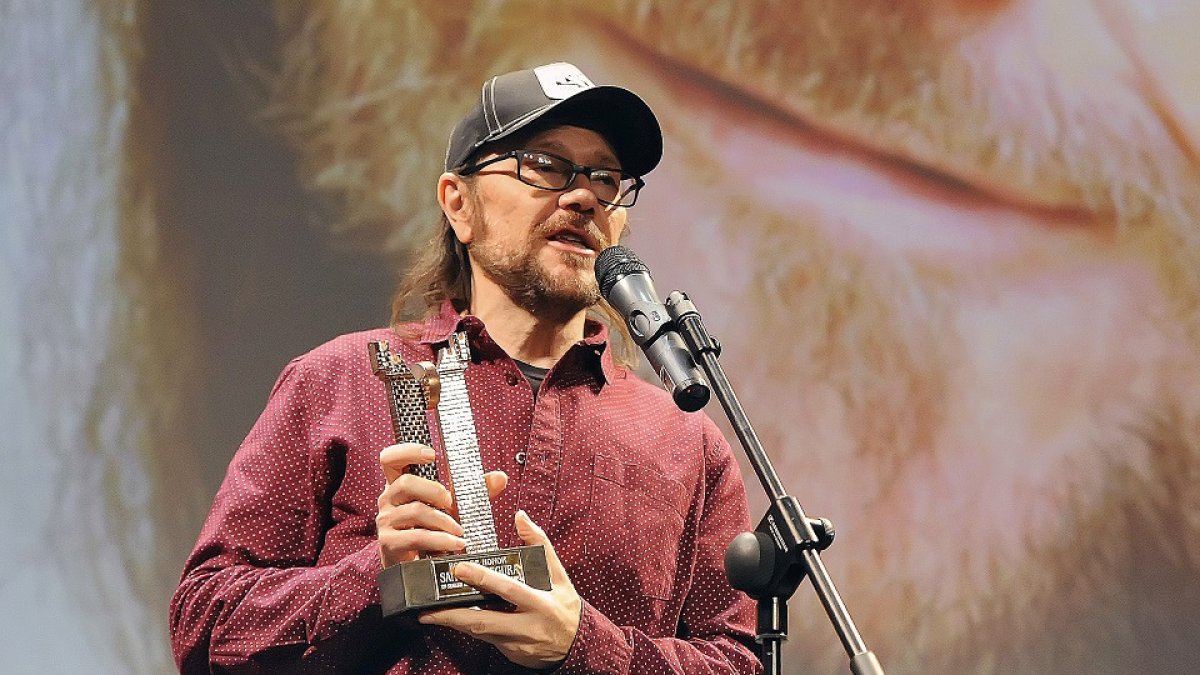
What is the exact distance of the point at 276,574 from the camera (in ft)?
5.46

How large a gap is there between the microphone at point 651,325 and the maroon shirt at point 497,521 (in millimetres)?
340

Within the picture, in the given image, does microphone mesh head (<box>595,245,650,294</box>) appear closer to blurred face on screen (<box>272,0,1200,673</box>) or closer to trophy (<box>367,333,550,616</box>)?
trophy (<box>367,333,550,616</box>)

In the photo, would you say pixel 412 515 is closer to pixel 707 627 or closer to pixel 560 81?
pixel 707 627

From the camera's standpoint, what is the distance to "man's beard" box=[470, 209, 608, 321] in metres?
1.93

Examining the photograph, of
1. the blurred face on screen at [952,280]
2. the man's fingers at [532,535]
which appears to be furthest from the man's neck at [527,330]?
the blurred face on screen at [952,280]

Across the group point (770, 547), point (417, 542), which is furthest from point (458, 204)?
point (770, 547)

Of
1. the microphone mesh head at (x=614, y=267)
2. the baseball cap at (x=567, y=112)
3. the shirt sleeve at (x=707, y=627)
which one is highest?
the baseball cap at (x=567, y=112)

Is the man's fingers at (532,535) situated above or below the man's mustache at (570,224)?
below

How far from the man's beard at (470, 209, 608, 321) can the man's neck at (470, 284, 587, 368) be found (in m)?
0.01

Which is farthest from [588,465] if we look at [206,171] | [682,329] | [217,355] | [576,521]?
[206,171]

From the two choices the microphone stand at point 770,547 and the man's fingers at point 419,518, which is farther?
the man's fingers at point 419,518

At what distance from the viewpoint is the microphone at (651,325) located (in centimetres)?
138

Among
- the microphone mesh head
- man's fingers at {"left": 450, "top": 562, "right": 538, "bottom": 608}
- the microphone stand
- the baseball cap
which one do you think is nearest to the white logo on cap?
the baseball cap

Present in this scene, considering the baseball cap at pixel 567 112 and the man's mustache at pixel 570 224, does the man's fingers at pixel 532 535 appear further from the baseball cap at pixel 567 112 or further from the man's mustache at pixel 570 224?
the baseball cap at pixel 567 112
